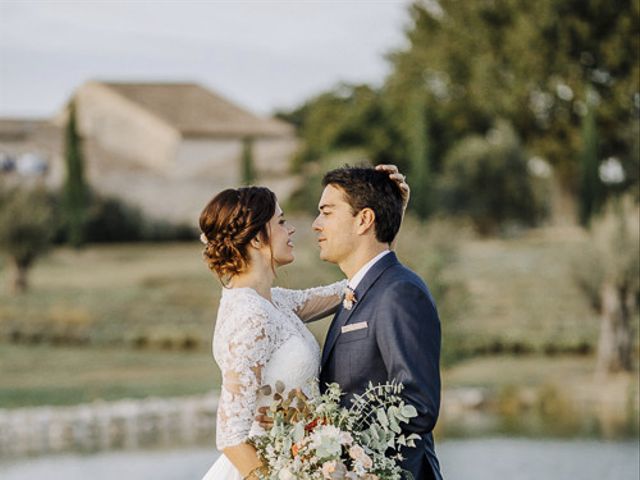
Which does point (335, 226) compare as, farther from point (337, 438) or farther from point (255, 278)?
point (337, 438)

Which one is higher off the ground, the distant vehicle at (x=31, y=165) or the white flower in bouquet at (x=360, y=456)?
the distant vehicle at (x=31, y=165)

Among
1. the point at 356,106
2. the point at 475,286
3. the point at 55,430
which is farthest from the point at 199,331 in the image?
the point at 356,106

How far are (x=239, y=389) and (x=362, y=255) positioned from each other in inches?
19.4

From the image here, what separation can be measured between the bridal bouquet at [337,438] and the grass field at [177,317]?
11.5m

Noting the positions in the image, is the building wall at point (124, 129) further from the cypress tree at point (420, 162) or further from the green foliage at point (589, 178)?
the green foliage at point (589, 178)

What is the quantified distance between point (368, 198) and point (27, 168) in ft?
107

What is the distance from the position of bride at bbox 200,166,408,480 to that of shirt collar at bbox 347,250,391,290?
189mm

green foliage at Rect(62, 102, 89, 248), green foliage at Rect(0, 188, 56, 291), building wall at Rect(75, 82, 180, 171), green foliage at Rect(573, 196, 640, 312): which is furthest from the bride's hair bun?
building wall at Rect(75, 82, 180, 171)

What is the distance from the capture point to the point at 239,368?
3141 mm

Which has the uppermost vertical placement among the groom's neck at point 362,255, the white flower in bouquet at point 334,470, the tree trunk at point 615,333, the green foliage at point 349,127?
the green foliage at point 349,127

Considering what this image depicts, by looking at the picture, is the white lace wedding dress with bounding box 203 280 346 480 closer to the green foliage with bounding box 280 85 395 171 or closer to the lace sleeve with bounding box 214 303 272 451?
the lace sleeve with bounding box 214 303 272 451

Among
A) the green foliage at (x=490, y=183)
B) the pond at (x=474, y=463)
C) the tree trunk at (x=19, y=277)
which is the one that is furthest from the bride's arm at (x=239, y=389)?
the green foliage at (x=490, y=183)

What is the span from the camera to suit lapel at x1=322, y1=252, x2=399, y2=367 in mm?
3258

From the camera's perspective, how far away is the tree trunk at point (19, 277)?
26.4 m
